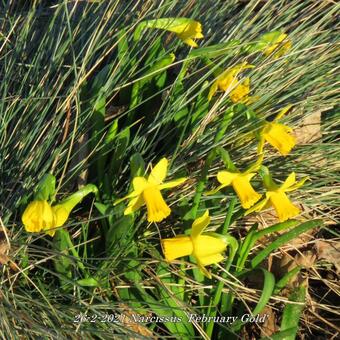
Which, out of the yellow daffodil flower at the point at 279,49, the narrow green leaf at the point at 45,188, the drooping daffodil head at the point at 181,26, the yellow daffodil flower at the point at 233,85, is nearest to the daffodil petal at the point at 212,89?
the yellow daffodil flower at the point at 233,85

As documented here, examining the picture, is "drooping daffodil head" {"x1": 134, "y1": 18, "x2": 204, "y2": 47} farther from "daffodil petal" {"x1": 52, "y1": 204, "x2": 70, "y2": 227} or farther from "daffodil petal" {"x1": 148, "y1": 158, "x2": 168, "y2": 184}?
"daffodil petal" {"x1": 52, "y1": 204, "x2": 70, "y2": 227}

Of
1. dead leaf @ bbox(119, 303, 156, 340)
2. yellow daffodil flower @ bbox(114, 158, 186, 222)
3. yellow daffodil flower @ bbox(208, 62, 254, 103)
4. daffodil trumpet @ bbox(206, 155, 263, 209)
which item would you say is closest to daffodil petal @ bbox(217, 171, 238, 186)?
daffodil trumpet @ bbox(206, 155, 263, 209)

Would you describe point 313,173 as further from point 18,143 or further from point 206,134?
point 18,143

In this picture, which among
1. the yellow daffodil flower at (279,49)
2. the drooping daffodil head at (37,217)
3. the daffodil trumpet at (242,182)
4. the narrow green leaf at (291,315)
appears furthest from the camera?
the yellow daffodil flower at (279,49)

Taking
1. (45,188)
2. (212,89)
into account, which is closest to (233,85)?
(212,89)

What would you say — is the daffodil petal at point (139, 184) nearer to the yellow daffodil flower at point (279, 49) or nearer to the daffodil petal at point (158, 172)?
the daffodil petal at point (158, 172)

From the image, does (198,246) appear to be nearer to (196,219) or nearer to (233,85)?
(196,219)

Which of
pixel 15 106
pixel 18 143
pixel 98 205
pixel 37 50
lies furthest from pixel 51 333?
pixel 37 50
